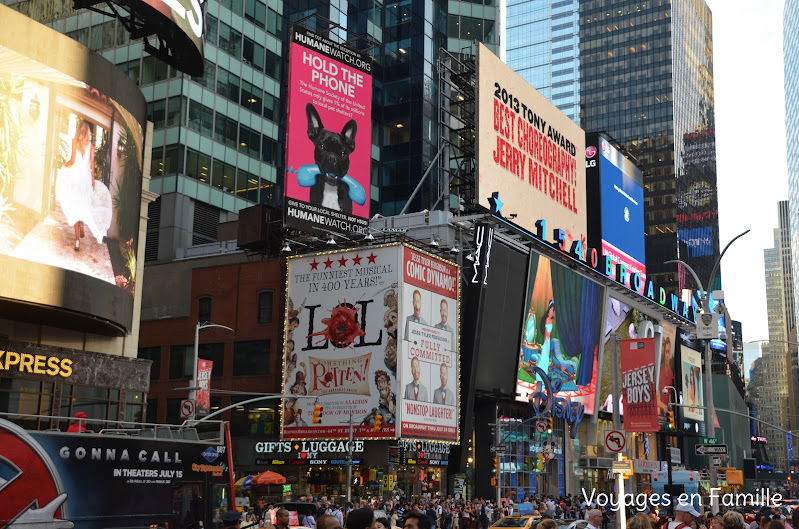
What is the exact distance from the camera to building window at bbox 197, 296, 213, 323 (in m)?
63.9

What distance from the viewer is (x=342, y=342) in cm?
5650

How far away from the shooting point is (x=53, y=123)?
34.7 m

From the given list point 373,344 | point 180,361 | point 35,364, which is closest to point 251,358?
point 180,361

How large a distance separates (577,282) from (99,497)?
61722 mm

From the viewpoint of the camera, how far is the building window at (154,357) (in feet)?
211

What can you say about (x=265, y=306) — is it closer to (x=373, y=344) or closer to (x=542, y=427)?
(x=373, y=344)

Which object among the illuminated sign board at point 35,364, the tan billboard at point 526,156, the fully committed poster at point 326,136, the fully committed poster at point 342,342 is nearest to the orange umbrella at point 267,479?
the fully committed poster at point 342,342

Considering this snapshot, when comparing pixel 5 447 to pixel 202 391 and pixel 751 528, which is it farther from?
pixel 202 391

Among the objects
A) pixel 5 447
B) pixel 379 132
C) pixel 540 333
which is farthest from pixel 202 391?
pixel 379 132

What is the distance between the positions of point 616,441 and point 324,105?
3102cm

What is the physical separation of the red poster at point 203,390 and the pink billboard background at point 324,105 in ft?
33.0

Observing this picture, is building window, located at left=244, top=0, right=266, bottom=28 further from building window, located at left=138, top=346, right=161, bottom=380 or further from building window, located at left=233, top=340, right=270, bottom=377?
building window, located at left=233, top=340, right=270, bottom=377

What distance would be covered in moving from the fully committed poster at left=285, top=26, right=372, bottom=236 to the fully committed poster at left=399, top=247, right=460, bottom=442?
20.2 ft

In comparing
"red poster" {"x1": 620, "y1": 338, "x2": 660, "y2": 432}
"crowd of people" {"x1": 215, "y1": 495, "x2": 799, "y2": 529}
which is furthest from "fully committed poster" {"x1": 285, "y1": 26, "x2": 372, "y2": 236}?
"red poster" {"x1": 620, "y1": 338, "x2": 660, "y2": 432}
